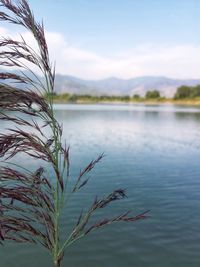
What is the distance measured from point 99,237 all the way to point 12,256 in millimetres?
3362

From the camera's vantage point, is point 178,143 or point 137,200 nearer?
point 137,200

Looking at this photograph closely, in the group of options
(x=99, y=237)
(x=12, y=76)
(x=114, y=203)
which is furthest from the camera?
(x=114, y=203)

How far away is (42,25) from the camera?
226 inches

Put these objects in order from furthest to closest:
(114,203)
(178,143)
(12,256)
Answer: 1. (178,143)
2. (114,203)
3. (12,256)

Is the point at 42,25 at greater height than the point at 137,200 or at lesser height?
greater

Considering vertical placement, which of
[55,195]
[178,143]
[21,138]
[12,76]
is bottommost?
[178,143]

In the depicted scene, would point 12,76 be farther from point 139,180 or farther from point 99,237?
point 139,180

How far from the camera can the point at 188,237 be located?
1315 centimetres

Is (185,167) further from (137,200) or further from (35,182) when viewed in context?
(35,182)

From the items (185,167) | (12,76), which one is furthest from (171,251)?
(185,167)

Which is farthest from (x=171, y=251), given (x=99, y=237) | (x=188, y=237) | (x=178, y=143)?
(x=178, y=143)

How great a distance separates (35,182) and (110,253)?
6691mm

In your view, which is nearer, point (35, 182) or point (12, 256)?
point (35, 182)

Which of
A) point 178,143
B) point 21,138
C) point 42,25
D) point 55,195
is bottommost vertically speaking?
point 178,143
